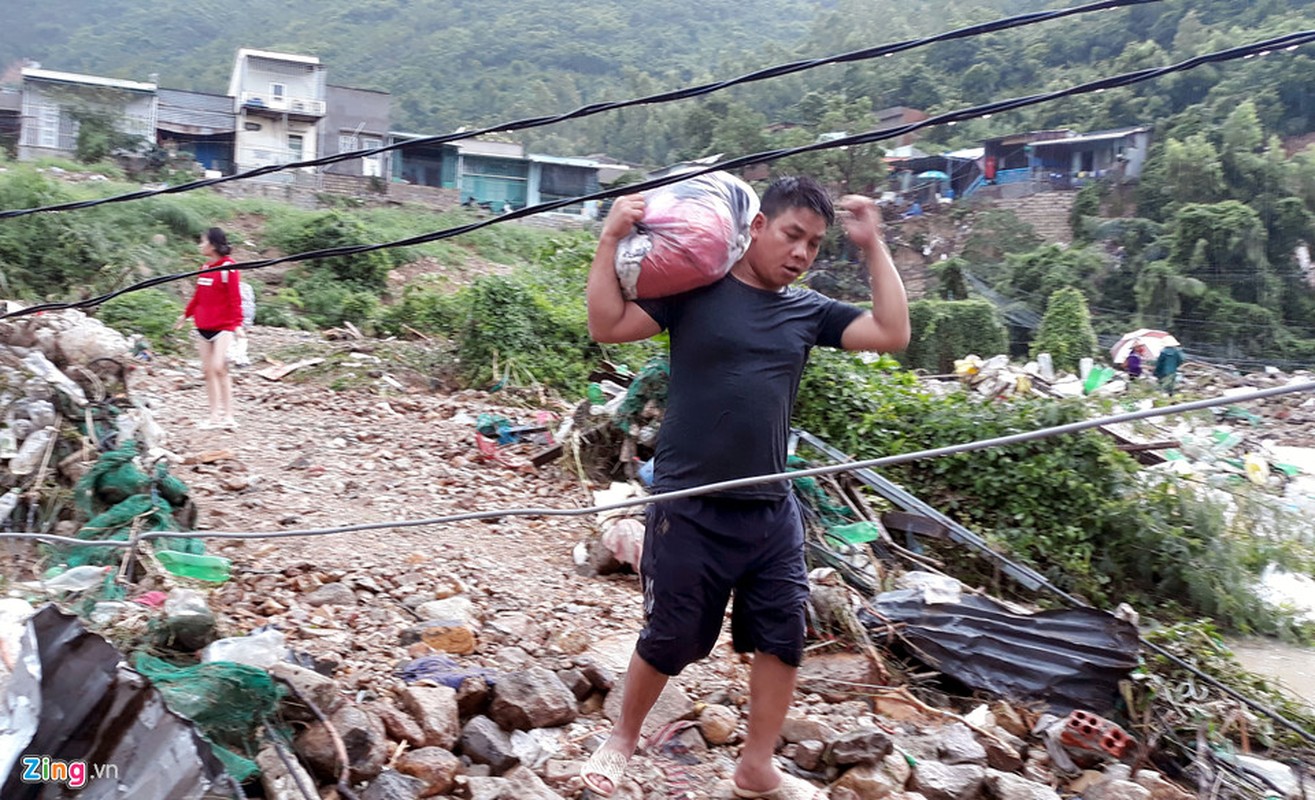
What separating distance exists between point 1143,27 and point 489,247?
118 feet

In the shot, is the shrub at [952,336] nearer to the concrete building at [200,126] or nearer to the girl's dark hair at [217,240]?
the girl's dark hair at [217,240]

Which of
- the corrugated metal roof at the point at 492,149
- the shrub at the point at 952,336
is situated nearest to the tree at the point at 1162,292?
the shrub at the point at 952,336

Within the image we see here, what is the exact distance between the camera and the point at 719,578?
249cm

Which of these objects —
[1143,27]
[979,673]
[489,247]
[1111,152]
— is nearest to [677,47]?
[1143,27]

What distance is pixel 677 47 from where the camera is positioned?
7556cm

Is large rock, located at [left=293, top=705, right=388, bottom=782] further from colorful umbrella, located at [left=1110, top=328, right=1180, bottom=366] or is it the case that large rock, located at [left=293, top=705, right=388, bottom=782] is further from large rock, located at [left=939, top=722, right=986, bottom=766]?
colorful umbrella, located at [left=1110, top=328, right=1180, bottom=366]

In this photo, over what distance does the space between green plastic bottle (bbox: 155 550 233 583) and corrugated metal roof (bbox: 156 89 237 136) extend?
128 feet

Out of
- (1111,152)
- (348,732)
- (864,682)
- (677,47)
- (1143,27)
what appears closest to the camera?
(348,732)

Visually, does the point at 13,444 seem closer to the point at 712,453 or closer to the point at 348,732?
the point at 348,732

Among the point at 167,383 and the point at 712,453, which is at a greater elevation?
the point at 712,453

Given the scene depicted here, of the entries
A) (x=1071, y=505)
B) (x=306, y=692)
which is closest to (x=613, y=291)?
(x=306, y=692)

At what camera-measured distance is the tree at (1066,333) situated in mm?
19727

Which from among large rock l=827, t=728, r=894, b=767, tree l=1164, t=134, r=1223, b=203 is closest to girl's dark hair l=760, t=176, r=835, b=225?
large rock l=827, t=728, r=894, b=767

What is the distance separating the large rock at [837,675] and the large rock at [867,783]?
759mm
